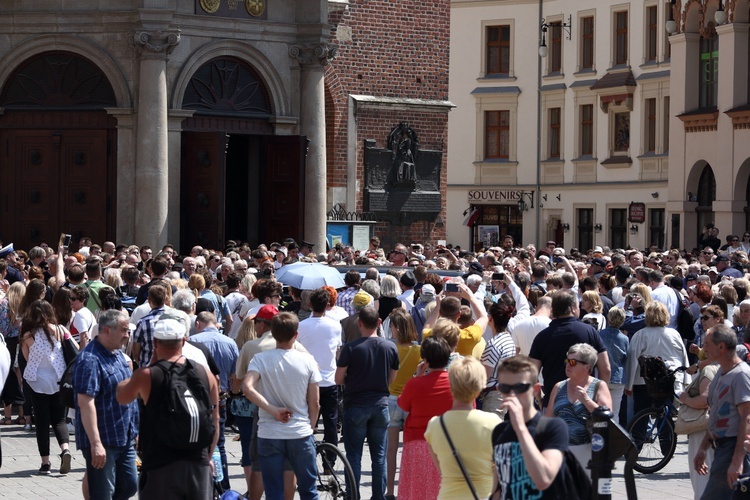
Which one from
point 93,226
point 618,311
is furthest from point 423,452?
point 93,226

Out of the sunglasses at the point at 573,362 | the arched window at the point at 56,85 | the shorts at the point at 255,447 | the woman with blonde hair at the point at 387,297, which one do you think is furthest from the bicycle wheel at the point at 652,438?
the arched window at the point at 56,85

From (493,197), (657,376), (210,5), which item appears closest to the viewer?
(657,376)

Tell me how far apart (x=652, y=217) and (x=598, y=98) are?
5.22m

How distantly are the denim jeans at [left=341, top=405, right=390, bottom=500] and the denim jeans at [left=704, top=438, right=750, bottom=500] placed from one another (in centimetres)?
259

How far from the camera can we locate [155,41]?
964 inches

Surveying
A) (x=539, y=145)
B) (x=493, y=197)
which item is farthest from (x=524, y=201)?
(x=539, y=145)

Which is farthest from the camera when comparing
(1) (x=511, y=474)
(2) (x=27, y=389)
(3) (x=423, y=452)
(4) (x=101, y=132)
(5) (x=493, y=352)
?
(4) (x=101, y=132)

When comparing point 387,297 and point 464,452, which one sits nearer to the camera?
point 464,452

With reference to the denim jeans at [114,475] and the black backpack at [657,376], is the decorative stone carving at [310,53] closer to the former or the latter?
the black backpack at [657,376]

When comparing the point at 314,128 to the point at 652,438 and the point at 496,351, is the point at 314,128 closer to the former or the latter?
the point at 652,438

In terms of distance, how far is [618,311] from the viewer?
13992 millimetres

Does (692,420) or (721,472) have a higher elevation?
(692,420)

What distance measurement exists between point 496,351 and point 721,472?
109 inches

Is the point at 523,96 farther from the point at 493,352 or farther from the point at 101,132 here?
the point at 493,352
